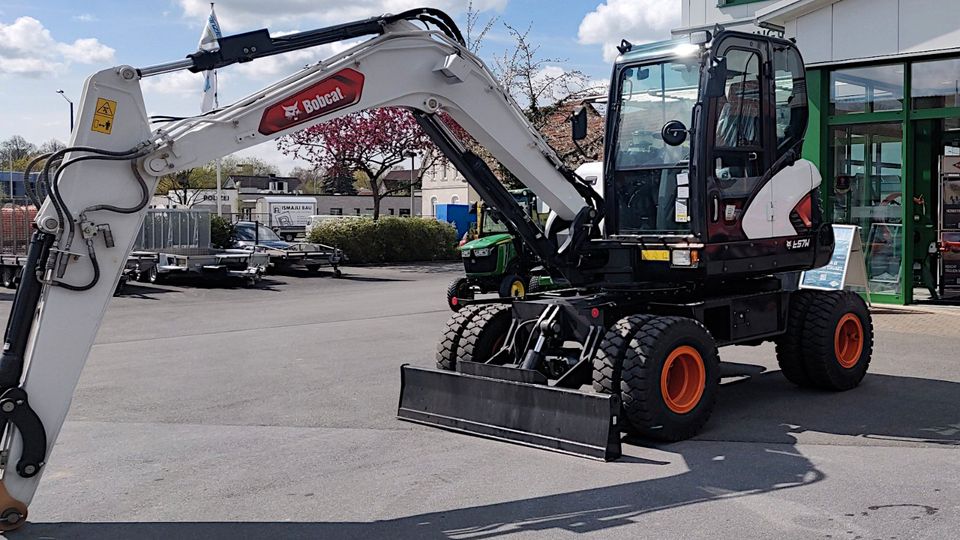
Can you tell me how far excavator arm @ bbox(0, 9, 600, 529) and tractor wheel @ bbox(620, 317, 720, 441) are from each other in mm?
2494

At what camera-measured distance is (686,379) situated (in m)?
7.86

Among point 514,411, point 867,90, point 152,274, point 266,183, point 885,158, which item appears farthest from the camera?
point 266,183

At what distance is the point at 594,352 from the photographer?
7.83 m

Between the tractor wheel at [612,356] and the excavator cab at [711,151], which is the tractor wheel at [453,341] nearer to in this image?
the excavator cab at [711,151]

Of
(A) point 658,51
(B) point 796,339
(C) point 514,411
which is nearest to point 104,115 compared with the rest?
(C) point 514,411

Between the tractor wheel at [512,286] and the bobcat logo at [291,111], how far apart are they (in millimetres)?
11200

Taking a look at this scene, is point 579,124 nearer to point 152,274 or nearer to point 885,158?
point 885,158

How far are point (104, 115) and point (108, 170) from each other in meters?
0.31

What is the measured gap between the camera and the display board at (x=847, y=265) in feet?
48.0

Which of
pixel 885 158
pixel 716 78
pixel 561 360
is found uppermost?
pixel 716 78

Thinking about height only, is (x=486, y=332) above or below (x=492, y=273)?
below

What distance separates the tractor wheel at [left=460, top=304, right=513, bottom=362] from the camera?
880cm

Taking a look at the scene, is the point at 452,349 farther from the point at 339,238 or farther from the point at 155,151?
the point at 339,238

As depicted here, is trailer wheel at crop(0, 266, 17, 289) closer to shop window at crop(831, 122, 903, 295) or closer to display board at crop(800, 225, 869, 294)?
display board at crop(800, 225, 869, 294)
